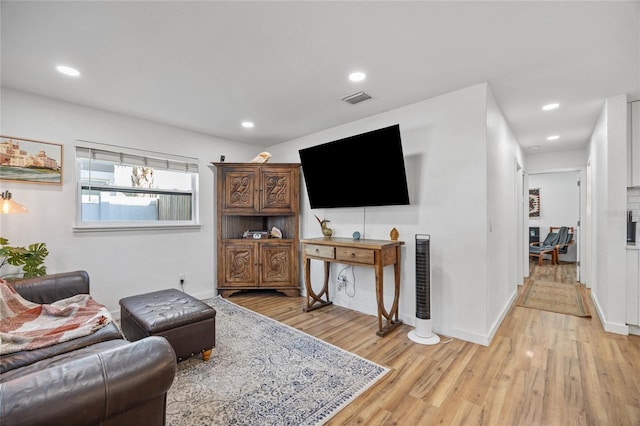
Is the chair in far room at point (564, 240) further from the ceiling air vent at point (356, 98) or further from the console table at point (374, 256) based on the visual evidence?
the ceiling air vent at point (356, 98)

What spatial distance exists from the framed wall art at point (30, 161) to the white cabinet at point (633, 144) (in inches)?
228

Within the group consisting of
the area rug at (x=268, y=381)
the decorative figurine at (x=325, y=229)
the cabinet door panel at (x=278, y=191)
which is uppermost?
the cabinet door panel at (x=278, y=191)

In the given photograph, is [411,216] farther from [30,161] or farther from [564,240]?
[564,240]

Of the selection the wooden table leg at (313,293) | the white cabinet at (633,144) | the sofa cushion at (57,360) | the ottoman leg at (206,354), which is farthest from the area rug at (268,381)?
the white cabinet at (633,144)

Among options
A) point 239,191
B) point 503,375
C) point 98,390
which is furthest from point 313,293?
point 98,390

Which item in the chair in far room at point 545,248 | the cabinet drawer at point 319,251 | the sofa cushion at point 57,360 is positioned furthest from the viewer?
the chair in far room at point 545,248

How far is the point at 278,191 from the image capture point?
163 inches

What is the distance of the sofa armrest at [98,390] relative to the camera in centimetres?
80

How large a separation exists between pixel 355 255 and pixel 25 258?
117 inches

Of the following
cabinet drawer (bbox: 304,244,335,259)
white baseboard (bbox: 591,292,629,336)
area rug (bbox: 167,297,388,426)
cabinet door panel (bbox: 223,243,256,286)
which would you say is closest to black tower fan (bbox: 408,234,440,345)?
area rug (bbox: 167,297,388,426)

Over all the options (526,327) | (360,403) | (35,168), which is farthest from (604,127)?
(35,168)

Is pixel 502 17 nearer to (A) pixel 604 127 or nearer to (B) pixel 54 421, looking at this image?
(A) pixel 604 127

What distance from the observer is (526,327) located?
2957 mm

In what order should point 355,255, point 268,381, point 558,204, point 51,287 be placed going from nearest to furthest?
point 268,381, point 51,287, point 355,255, point 558,204
